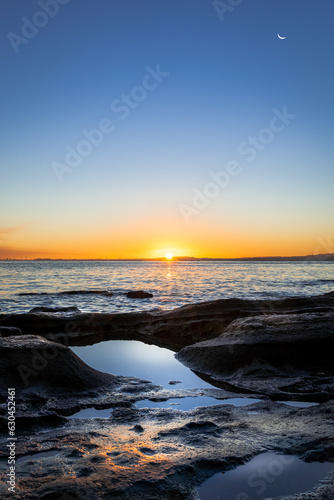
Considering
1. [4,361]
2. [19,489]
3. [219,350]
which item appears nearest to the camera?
[19,489]

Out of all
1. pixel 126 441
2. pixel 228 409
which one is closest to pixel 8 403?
pixel 126 441

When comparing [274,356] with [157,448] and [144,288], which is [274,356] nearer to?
[157,448]

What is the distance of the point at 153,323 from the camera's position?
1102cm

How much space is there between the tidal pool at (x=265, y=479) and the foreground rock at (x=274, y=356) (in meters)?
2.22

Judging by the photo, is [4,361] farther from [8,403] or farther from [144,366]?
[144,366]

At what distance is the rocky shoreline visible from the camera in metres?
2.94

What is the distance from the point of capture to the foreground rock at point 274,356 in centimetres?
577

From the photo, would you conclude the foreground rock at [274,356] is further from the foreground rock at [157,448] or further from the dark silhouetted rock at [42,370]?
the dark silhouetted rock at [42,370]

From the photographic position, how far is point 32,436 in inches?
153

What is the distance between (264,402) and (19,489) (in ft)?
10.8

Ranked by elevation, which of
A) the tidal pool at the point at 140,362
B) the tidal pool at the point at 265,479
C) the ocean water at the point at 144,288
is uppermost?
the tidal pool at the point at 265,479

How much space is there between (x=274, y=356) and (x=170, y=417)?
2.84 metres

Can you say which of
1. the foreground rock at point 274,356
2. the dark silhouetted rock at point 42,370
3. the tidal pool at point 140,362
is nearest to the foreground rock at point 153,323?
the tidal pool at point 140,362

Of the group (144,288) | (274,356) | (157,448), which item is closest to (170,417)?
(157,448)
